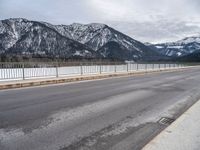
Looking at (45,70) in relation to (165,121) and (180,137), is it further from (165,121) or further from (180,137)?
(180,137)

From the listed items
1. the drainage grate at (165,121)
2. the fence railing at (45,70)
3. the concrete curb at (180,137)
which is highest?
the fence railing at (45,70)

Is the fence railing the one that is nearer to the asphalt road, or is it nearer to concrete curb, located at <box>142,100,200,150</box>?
the asphalt road

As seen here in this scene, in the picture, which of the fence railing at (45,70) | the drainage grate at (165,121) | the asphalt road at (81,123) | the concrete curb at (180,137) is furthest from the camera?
the fence railing at (45,70)

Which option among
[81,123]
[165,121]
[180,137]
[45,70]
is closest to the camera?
[180,137]

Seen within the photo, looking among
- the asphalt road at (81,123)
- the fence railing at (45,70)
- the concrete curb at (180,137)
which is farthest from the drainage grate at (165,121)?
the fence railing at (45,70)

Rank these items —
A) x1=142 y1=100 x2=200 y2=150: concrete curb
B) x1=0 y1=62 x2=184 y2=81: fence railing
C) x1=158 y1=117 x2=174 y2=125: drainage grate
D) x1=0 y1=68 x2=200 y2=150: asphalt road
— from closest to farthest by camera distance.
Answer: x1=142 y1=100 x2=200 y2=150: concrete curb, x1=0 y1=68 x2=200 y2=150: asphalt road, x1=158 y1=117 x2=174 y2=125: drainage grate, x1=0 y1=62 x2=184 y2=81: fence railing

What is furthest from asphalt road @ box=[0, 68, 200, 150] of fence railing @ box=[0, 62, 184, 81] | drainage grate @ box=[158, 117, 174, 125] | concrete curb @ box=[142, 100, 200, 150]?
fence railing @ box=[0, 62, 184, 81]

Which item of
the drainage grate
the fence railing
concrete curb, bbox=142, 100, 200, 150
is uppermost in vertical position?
the fence railing

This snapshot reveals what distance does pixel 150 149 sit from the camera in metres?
5.45

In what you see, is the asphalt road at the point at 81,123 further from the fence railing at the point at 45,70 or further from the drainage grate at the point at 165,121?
the fence railing at the point at 45,70

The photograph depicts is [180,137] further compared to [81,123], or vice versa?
[81,123]

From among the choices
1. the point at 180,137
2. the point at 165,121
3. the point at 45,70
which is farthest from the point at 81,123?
the point at 45,70

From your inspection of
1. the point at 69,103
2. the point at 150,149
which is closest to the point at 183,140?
the point at 150,149

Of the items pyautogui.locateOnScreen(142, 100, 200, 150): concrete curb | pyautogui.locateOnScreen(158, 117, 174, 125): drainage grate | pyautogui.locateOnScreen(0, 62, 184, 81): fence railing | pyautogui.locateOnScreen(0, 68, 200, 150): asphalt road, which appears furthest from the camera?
pyautogui.locateOnScreen(0, 62, 184, 81): fence railing
